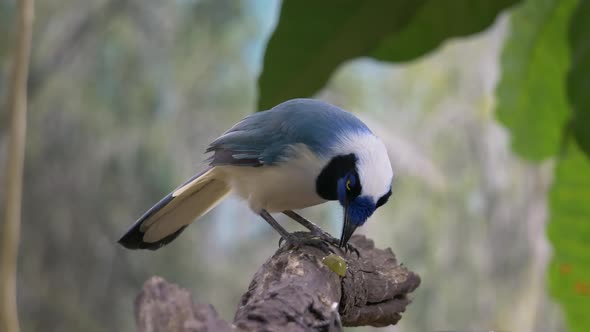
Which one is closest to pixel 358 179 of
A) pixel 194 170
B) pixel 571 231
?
pixel 571 231

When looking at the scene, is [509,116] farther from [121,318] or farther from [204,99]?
[121,318]

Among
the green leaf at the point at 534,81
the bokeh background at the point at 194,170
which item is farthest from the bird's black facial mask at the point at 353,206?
the bokeh background at the point at 194,170

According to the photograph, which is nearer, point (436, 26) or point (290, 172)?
point (290, 172)

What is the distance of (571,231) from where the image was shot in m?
1.71

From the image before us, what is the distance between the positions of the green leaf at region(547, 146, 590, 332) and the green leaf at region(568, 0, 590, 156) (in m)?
0.31

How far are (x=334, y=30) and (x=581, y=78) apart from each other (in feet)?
1.60

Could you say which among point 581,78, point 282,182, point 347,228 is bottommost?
point 347,228

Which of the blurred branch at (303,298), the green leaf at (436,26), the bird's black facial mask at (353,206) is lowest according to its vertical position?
the blurred branch at (303,298)

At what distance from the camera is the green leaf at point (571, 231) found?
5.50ft

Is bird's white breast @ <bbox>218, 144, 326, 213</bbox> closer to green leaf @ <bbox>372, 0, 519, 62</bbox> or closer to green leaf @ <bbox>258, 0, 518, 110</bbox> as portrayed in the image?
green leaf @ <bbox>258, 0, 518, 110</bbox>

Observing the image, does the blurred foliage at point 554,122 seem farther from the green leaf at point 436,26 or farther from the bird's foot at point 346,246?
the bird's foot at point 346,246

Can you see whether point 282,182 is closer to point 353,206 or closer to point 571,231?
point 353,206

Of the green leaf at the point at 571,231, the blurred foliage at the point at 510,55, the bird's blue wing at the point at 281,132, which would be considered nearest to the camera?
the bird's blue wing at the point at 281,132

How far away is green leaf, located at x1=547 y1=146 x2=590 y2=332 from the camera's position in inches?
66.1
